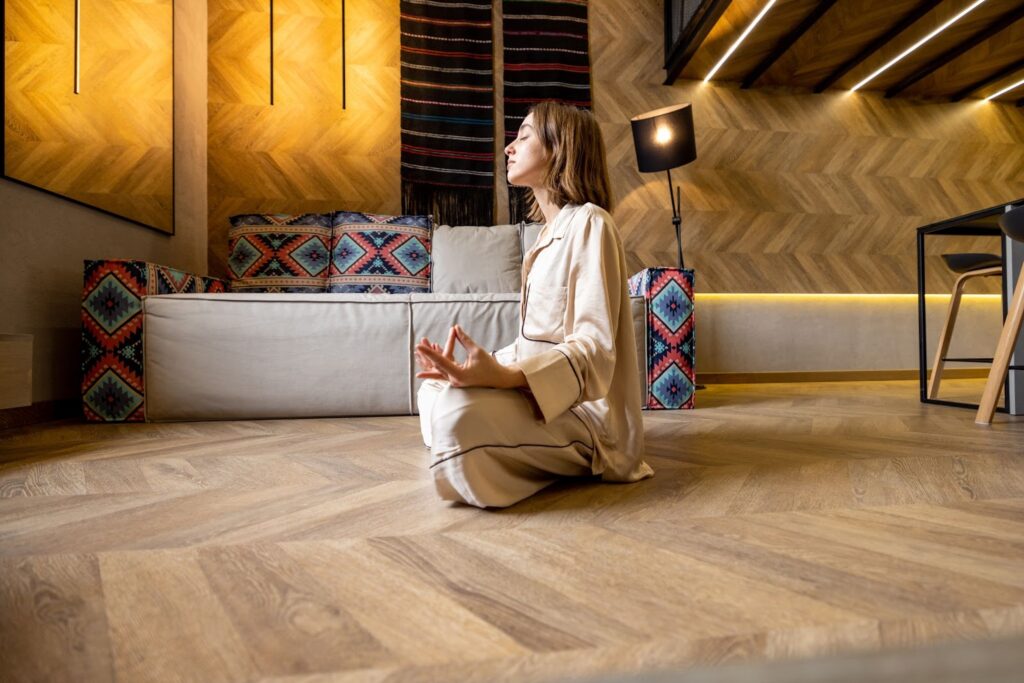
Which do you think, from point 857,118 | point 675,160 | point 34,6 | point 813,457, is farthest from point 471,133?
point 813,457

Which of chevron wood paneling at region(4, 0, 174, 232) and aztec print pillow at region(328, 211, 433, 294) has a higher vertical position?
chevron wood paneling at region(4, 0, 174, 232)

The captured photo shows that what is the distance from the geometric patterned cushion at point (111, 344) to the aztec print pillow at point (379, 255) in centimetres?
104

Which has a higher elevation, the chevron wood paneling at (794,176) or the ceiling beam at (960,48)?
the ceiling beam at (960,48)

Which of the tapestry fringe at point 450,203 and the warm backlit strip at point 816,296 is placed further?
the warm backlit strip at point 816,296

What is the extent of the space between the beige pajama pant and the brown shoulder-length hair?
0.46 meters

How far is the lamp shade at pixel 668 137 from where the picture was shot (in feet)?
12.4

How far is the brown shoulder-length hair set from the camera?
1337 millimetres

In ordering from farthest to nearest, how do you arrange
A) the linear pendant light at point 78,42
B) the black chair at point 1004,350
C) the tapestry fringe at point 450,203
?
the tapestry fringe at point 450,203 < the linear pendant light at point 78,42 < the black chair at point 1004,350

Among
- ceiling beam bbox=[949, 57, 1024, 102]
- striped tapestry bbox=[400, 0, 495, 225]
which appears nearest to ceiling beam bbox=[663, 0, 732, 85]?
striped tapestry bbox=[400, 0, 495, 225]

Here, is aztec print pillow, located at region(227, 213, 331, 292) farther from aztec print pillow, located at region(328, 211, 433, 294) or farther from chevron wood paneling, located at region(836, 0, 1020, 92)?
chevron wood paneling, located at region(836, 0, 1020, 92)

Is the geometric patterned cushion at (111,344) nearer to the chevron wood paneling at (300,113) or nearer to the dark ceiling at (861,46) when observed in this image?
the chevron wood paneling at (300,113)

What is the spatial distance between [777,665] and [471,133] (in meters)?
4.25

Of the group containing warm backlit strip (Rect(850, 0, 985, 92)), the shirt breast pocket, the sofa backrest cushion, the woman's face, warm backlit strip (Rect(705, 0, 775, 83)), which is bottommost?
the shirt breast pocket

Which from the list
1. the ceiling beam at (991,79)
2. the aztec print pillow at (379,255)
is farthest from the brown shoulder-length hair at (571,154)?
the ceiling beam at (991,79)
